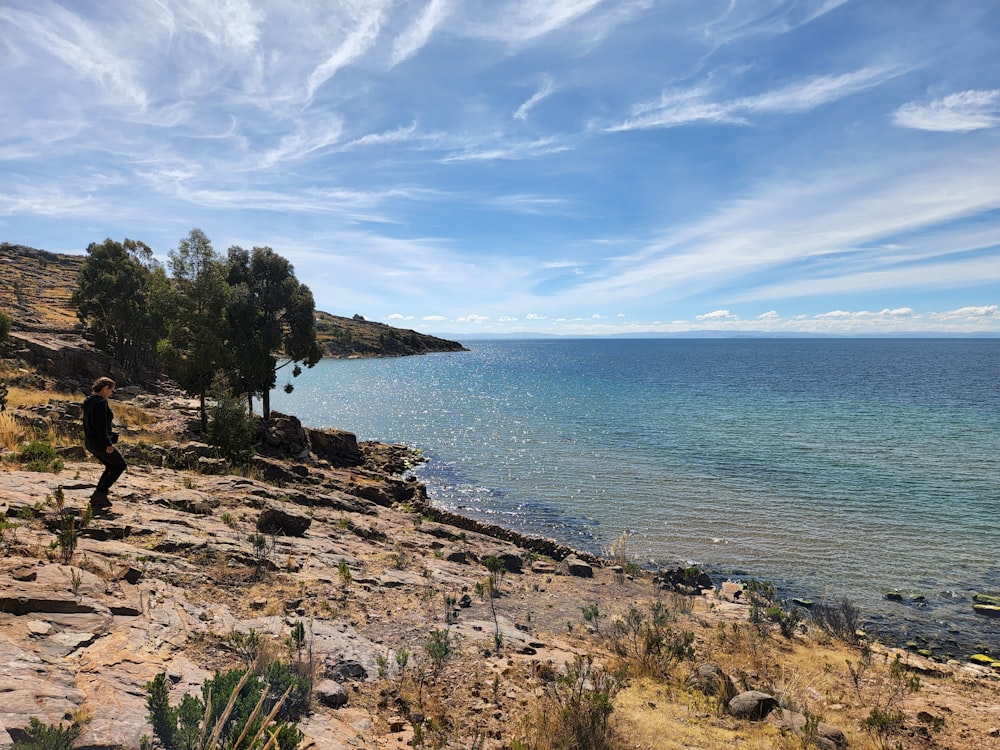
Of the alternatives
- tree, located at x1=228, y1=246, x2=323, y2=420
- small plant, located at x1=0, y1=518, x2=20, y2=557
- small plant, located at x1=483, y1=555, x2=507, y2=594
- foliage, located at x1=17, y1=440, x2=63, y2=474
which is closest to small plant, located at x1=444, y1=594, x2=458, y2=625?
small plant, located at x1=483, y1=555, x2=507, y2=594

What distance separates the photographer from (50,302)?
254 ft

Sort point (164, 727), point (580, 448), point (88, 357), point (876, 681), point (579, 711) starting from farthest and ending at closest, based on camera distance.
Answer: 1. point (580, 448)
2. point (88, 357)
3. point (876, 681)
4. point (579, 711)
5. point (164, 727)

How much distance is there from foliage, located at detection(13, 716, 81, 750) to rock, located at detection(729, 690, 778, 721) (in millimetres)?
9633

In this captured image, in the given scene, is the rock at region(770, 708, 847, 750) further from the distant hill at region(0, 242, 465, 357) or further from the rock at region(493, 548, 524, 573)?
the distant hill at region(0, 242, 465, 357)

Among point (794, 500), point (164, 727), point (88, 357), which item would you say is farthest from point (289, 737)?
point (88, 357)

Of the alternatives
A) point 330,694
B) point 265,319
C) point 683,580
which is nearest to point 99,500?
point 330,694

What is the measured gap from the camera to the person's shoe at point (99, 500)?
11.4 meters

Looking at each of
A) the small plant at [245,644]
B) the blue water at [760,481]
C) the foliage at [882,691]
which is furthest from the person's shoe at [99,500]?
the blue water at [760,481]

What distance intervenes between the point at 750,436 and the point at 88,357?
2259 inches

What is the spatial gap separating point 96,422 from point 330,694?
8.61 meters

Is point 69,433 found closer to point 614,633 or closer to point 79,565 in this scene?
point 79,565

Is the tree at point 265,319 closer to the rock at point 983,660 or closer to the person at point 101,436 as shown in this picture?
the person at point 101,436

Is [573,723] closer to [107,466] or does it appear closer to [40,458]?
[107,466]

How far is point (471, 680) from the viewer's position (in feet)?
28.2
